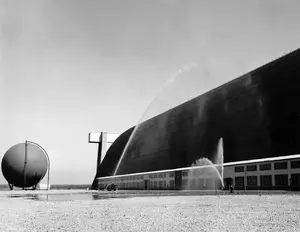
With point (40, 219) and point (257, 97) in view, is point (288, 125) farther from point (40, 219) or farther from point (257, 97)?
point (40, 219)

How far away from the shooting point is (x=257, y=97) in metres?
56.8

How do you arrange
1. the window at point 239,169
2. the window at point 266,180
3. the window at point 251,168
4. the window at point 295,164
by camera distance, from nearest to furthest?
the window at point 295,164, the window at point 266,180, the window at point 251,168, the window at point 239,169

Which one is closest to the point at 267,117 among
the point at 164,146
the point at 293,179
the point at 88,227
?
the point at 293,179

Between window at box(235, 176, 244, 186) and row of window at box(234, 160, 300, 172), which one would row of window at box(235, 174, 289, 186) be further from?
row of window at box(234, 160, 300, 172)

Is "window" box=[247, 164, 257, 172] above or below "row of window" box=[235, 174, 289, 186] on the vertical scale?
above

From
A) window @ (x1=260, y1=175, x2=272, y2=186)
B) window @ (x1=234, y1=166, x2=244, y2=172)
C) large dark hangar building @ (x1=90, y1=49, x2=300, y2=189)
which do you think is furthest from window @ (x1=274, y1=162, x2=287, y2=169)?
window @ (x1=234, y1=166, x2=244, y2=172)

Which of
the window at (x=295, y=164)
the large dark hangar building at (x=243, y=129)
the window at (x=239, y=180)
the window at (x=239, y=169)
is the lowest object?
the window at (x=239, y=180)

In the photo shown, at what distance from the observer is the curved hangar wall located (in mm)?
50544

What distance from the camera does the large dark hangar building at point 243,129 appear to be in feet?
164

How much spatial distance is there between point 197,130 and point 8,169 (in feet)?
123

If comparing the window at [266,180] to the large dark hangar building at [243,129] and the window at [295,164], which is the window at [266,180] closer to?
the large dark hangar building at [243,129]

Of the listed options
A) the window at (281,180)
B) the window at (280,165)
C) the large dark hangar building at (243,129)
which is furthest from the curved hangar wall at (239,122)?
the window at (281,180)

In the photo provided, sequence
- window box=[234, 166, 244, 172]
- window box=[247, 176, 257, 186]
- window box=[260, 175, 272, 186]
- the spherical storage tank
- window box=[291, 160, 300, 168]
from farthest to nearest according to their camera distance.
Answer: the spherical storage tank, window box=[234, 166, 244, 172], window box=[247, 176, 257, 186], window box=[260, 175, 272, 186], window box=[291, 160, 300, 168]

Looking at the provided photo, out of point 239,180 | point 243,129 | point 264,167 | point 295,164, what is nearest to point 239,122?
point 243,129
